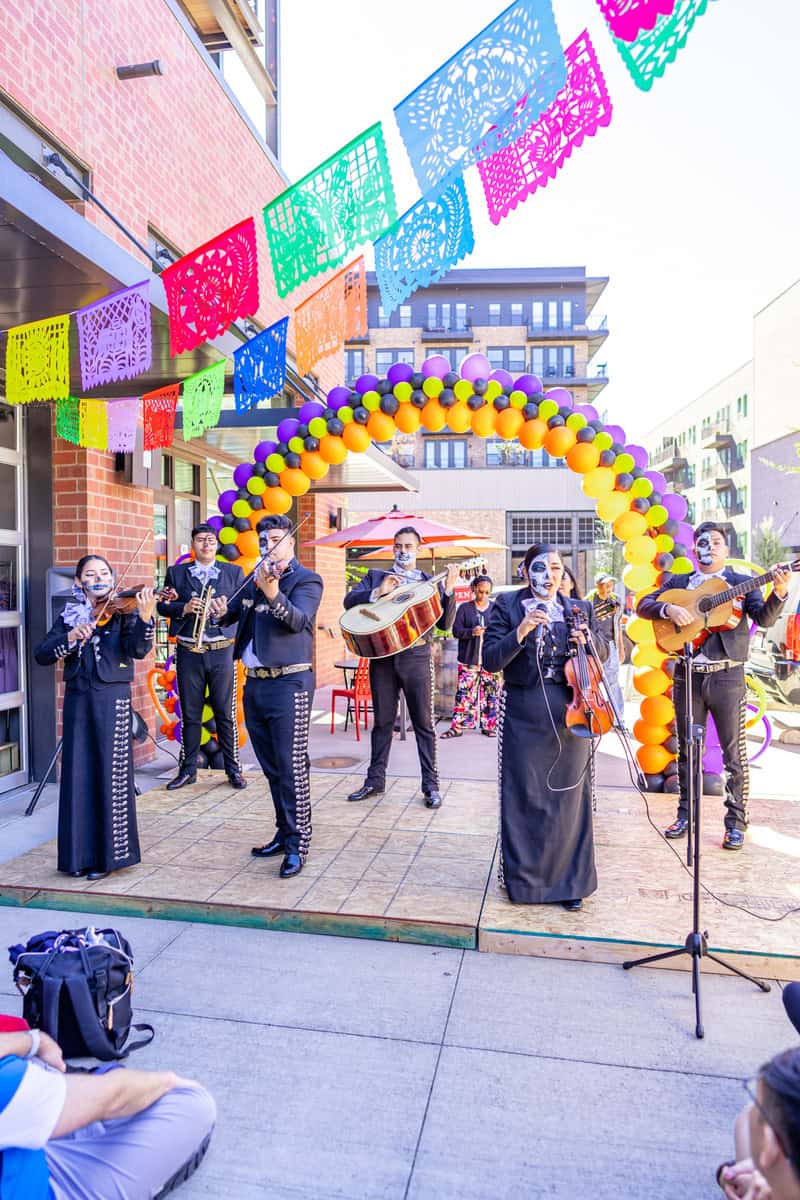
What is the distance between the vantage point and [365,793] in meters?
6.21

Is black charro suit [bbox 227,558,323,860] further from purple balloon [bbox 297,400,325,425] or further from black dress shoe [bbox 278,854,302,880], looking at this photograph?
purple balloon [bbox 297,400,325,425]

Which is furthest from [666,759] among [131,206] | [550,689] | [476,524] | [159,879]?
[476,524]

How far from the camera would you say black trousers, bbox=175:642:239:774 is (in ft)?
21.5

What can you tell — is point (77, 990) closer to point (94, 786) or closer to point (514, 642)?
point (94, 786)

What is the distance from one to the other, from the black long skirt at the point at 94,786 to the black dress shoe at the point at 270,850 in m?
0.73

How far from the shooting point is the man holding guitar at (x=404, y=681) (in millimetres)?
6059

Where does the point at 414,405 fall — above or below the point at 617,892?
above

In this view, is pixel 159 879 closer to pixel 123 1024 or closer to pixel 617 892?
pixel 123 1024

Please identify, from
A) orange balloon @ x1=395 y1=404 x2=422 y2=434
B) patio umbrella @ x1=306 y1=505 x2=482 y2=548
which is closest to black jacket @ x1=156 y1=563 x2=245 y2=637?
orange balloon @ x1=395 y1=404 x2=422 y2=434

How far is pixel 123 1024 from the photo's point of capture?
9.67 ft

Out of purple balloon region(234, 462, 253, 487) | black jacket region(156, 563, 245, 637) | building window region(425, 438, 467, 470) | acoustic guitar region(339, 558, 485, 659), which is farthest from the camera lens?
building window region(425, 438, 467, 470)

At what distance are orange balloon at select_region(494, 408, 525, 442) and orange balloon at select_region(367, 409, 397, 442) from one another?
907mm

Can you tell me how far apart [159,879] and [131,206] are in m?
5.90

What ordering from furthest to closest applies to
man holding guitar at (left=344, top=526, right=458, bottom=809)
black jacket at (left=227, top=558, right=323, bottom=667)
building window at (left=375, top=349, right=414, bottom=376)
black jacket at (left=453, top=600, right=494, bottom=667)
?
building window at (left=375, top=349, right=414, bottom=376)
black jacket at (left=453, top=600, right=494, bottom=667)
man holding guitar at (left=344, top=526, right=458, bottom=809)
black jacket at (left=227, top=558, right=323, bottom=667)
